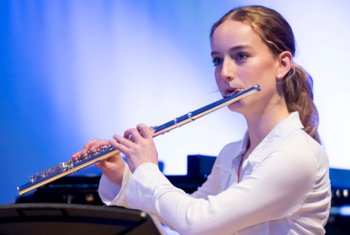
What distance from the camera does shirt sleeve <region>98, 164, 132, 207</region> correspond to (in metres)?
1.85

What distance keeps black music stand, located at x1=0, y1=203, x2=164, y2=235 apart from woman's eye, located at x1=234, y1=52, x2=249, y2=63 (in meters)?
0.64

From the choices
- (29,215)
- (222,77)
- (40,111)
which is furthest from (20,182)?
(29,215)

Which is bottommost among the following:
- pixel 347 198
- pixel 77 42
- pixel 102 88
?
pixel 347 198

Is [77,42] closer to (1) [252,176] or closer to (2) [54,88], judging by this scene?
(2) [54,88]

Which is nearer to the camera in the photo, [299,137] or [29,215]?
[29,215]

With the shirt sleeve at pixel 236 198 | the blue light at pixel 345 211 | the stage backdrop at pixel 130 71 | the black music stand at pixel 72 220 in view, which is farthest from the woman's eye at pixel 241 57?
the stage backdrop at pixel 130 71

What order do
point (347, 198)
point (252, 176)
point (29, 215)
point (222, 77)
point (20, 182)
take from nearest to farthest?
point (29, 215)
point (252, 176)
point (222, 77)
point (347, 198)
point (20, 182)

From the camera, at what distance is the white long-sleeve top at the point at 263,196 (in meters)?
1.55

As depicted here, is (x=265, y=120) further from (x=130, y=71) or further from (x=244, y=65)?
(x=130, y=71)

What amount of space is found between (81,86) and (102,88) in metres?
0.11

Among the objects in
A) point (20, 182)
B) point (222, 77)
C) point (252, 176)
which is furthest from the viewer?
point (20, 182)

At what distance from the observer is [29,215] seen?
1250 millimetres

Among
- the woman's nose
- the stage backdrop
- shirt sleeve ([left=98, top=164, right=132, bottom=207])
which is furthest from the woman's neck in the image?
the stage backdrop

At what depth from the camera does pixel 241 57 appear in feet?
5.64
